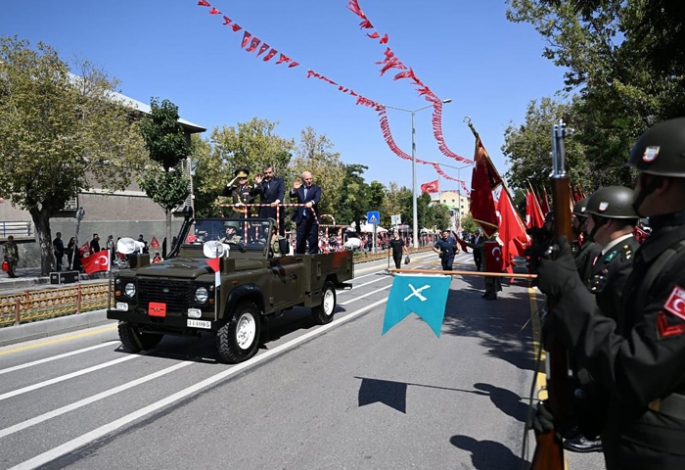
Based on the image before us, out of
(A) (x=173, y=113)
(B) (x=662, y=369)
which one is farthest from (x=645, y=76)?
(A) (x=173, y=113)

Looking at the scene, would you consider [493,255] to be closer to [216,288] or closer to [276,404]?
[216,288]

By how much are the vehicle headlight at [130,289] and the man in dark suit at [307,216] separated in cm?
403

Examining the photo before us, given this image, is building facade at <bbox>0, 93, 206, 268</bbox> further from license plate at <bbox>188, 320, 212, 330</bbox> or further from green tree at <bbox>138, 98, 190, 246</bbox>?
license plate at <bbox>188, 320, 212, 330</bbox>

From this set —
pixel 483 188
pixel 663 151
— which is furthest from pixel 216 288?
pixel 663 151

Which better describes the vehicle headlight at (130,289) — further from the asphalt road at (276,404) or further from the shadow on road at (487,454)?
the shadow on road at (487,454)

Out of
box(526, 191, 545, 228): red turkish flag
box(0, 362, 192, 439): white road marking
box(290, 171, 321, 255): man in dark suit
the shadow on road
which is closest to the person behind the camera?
the shadow on road

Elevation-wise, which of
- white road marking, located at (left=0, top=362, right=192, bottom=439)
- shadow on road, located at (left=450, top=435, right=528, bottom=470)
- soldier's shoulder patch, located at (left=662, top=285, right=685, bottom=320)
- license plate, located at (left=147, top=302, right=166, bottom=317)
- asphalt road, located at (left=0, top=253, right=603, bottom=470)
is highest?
soldier's shoulder patch, located at (left=662, top=285, right=685, bottom=320)

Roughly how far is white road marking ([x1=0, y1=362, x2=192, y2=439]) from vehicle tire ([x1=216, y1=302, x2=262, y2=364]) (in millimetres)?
646

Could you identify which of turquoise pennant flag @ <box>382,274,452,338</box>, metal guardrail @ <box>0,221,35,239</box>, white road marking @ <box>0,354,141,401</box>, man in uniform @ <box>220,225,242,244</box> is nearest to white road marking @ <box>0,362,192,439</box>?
white road marking @ <box>0,354,141,401</box>

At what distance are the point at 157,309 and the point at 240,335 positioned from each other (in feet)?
3.96

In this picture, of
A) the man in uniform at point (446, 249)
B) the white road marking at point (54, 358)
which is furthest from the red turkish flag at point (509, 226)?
the man in uniform at point (446, 249)

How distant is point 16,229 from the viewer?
2852 cm

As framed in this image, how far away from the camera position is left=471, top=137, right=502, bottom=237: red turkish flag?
5.85 meters

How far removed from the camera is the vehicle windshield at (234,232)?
855 centimetres
